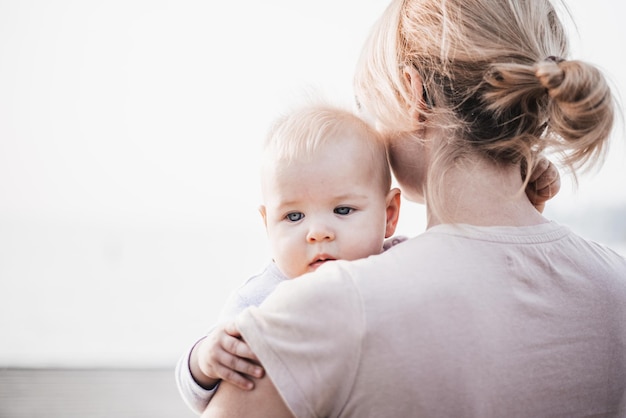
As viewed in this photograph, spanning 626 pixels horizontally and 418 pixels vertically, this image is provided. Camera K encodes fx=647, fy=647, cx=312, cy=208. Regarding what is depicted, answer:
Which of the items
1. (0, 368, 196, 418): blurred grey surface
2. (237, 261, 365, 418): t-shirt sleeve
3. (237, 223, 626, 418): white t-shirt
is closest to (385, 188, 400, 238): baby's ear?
(237, 223, 626, 418): white t-shirt

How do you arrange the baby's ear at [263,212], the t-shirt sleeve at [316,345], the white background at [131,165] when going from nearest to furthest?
Result: the t-shirt sleeve at [316,345] < the baby's ear at [263,212] < the white background at [131,165]

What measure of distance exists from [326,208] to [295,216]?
0.18ft

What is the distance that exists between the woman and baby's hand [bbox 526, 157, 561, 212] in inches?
3.9

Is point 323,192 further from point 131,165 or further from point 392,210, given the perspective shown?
point 131,165

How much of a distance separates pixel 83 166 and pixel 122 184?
1.09 feet

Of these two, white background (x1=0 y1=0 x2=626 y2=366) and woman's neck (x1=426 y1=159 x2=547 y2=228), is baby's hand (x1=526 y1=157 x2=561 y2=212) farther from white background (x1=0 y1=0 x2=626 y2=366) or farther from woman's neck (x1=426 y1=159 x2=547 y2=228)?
white background (x1=0 y1=0 x2=626 y2=366)

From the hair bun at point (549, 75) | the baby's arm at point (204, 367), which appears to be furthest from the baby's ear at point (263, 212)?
the hair bun at point (549, 75)

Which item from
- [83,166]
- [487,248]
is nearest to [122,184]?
[83,166]

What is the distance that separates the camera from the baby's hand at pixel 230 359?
768 millimetres

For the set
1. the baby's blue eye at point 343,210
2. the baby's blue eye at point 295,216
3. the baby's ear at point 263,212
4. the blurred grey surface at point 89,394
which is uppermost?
the baby's blue eye at point 343,210

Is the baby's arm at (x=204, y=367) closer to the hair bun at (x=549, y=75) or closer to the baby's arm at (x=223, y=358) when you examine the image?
the baby's arm at (x=223, y=358)

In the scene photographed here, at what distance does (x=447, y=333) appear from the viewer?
743mm

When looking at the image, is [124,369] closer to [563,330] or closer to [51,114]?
[51,114]

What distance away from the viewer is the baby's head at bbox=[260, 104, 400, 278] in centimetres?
100
